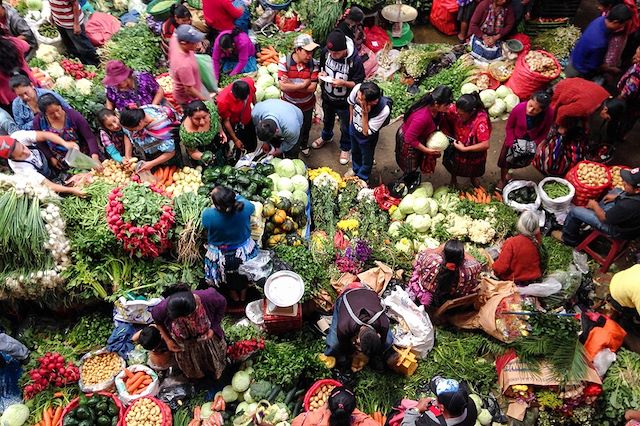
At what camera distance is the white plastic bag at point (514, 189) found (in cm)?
592

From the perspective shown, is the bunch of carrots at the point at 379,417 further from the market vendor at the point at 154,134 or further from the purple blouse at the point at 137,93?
the purple blouse at the point at 137,93

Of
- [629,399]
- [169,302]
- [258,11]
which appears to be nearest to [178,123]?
[169,302]

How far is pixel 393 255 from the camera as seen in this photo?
17.9 ft

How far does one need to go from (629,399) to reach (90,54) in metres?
7.17

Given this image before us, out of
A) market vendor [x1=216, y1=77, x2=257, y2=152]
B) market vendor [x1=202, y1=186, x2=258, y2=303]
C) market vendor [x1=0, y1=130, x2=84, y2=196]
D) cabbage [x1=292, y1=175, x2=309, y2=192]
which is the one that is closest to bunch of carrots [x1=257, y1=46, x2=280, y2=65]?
market vendor [x1=216, y1=77, x2=257, y2=152]

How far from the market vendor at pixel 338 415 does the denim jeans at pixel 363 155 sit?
289 cm

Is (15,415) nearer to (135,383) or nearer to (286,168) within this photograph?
(135,383)

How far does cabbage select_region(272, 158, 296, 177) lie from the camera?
573 centimetres

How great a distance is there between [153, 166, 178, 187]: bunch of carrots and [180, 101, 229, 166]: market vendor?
32 cm

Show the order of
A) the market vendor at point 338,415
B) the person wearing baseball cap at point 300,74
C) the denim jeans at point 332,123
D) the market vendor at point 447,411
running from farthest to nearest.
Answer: the denim jeans at point 332,123 → the person wearing baseball cap at point 300,74 → the market vendor at point 447,411 → the market vendor at point 338,415

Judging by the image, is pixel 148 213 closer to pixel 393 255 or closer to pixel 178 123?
pixel 178 123

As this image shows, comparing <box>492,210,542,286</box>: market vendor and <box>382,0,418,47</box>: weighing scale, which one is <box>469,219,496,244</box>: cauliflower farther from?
<box>382,0,418,47</box>: weighing scale

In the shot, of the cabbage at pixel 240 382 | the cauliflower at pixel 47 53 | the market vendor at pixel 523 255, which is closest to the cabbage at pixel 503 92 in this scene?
the market vendor at pixel 523 255

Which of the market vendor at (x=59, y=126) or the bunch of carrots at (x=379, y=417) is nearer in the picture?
the bunch of carrots at (x=379, y=417)
